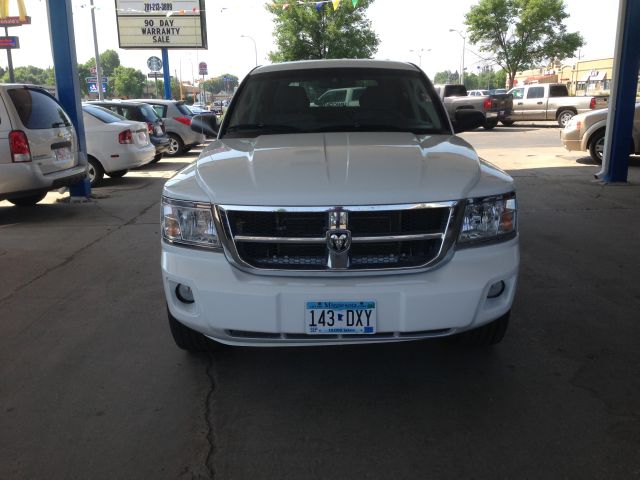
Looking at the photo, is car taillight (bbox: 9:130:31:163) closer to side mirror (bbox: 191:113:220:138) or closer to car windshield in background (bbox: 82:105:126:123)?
side mirror (bbox: 191:113:220:138)

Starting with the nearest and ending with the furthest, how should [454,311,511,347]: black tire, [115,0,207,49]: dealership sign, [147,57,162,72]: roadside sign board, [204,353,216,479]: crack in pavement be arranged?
[204,353,216,479]: crack in pavement, [454,311,511,347]: black tire, [115,0,207,49]: dealership sign, [147,57,162,72]: roadside sign board

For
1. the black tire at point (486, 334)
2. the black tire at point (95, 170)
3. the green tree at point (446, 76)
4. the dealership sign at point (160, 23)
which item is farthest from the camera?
the green tree at point (446, 76)

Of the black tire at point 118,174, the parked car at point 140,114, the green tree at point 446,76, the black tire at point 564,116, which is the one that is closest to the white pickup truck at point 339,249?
the black tire at point 118,174

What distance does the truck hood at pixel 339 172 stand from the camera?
2568 mm

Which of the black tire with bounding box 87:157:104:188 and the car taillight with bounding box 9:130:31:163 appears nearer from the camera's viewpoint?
the car taillight with bounding box 9:130:31:163

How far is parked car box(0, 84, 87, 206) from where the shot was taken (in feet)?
22.9

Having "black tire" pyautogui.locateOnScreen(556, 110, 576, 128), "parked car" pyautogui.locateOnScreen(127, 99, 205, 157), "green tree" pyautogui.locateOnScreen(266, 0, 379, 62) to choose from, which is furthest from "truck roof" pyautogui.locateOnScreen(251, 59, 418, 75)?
"green tree" pyautogui.locateOnScreen(266, 0, 379, 62)

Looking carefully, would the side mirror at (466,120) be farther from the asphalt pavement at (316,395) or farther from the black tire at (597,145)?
the black tire at (597,145)

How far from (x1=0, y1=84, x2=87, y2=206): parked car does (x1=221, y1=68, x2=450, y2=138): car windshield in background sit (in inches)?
162

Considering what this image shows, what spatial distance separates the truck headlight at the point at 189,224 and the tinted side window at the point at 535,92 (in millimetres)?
24343

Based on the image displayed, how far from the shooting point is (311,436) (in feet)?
8.43

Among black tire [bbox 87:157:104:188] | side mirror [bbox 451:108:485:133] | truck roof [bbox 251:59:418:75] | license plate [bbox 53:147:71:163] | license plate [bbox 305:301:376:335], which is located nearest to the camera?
license plate [bbox 305:301:376:335]

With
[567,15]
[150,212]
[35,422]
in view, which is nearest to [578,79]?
[567,15]

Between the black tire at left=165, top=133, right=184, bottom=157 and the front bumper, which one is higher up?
the front bumper
